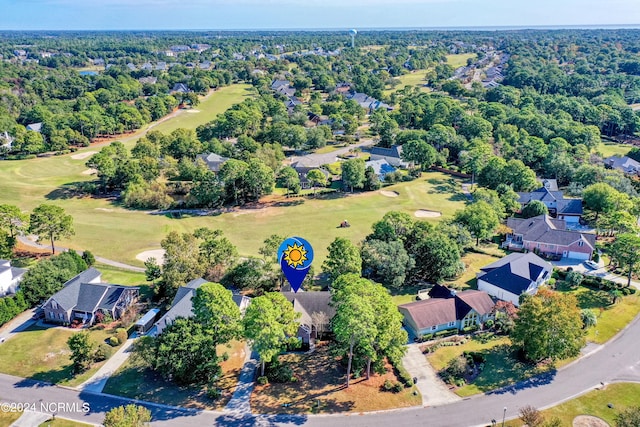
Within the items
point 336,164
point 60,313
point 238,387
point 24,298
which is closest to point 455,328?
point 238,387

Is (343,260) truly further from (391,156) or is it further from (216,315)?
(391,156)

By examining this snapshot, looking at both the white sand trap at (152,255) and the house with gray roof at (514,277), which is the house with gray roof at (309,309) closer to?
the house with gray roof at (514,277)

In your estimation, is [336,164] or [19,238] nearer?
[19,238]

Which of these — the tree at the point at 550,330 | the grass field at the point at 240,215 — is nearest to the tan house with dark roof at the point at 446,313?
the tree at the point at 550,330

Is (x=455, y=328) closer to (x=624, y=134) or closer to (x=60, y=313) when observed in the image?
(x=60, y=313)

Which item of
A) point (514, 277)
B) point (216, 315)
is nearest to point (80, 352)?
Result: point (216, 315)
